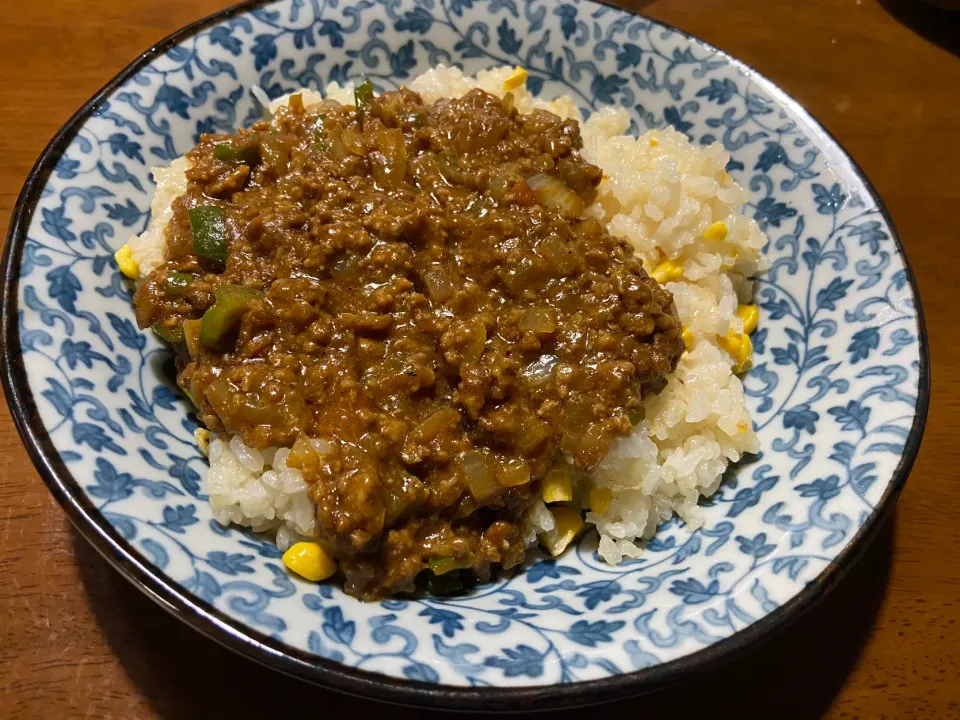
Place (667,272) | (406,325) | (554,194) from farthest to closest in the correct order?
(667,272)
(554,194)
(406,325)

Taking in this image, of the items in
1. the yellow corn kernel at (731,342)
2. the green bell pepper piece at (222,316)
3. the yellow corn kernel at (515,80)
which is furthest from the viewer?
the yellow corn kernel at (515,80)

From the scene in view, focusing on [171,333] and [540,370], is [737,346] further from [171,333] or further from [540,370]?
[171,333]

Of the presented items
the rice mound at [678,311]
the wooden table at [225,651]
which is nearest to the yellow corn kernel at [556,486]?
the rice mound at [678,311]

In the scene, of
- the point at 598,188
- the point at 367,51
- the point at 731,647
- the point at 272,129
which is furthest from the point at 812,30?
the point at 731,647

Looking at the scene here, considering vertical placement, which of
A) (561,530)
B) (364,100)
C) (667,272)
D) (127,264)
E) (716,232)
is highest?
(364,100)

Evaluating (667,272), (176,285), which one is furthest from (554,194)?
(176,285)

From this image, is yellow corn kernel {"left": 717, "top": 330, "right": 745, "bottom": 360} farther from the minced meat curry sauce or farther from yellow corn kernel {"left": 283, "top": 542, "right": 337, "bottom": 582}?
yellow corn kernel {"left": 283, "top": 542, "right": 337, "bottom": 582}

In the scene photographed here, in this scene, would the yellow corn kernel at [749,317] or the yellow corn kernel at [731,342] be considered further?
the yellow corn kernel at [749,317]

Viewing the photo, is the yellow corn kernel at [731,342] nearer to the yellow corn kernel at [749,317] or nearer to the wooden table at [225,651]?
the yellow corn kernel at [749,317]

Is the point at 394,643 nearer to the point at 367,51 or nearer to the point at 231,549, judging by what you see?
the point at 231,549
